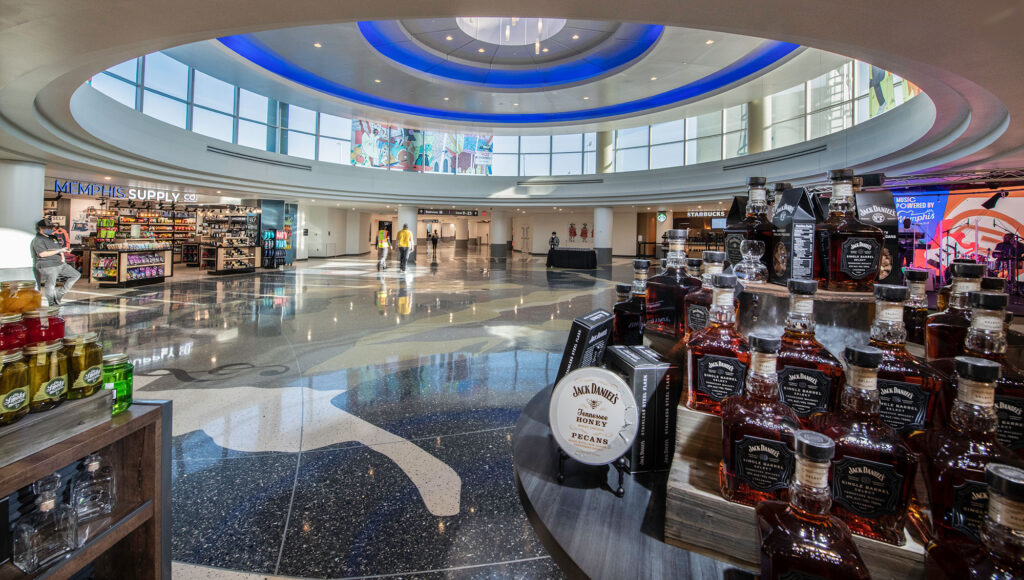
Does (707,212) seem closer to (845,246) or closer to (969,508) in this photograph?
(845,246)

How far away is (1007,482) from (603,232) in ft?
67.1

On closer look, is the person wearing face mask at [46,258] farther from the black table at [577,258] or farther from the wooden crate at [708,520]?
the black table at [577,258]

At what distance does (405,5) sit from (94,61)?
3.26m

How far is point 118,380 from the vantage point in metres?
1.26

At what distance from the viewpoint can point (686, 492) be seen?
2.81ft

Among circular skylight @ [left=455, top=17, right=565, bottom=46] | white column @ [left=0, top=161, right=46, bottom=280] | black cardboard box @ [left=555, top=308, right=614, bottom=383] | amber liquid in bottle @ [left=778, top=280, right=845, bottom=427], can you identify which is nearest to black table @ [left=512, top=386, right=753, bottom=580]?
black cardboard box @ [left=555, top=308, right=614, bottom=383]

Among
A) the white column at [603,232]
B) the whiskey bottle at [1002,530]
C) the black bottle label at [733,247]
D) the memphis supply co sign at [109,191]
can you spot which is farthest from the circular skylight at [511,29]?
the memphis supply co sign at [109,191]

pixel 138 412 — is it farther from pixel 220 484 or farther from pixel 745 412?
pixel 745 412

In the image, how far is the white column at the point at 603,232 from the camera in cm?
2005

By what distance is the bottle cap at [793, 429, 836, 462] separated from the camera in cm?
58

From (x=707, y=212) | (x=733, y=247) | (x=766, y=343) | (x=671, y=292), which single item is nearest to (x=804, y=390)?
(x=766, y=343)

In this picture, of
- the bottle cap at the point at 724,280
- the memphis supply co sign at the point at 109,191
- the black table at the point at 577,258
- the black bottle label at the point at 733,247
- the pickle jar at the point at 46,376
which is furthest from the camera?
the black table at the point at 577,258

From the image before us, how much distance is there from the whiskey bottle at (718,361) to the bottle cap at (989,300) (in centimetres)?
39

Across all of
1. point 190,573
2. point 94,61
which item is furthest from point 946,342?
point 94,61
